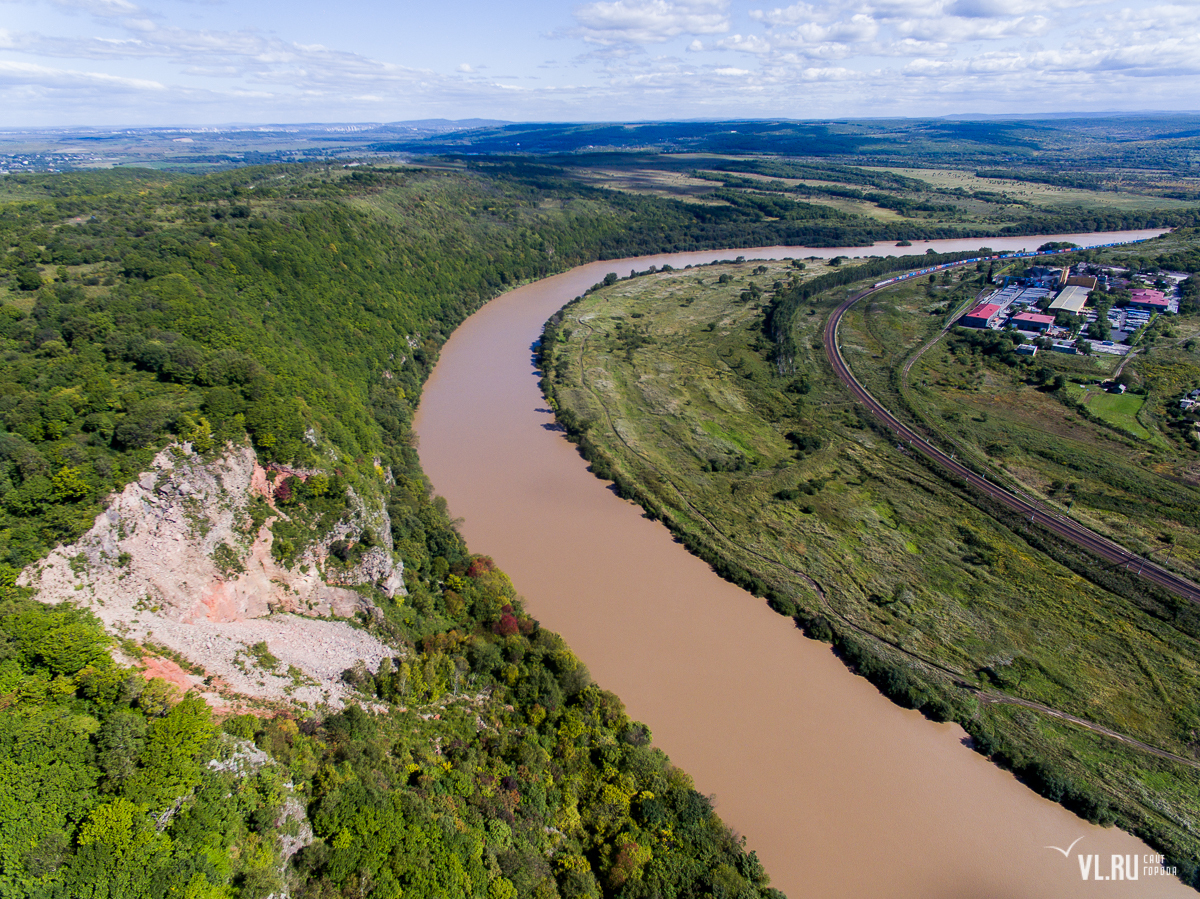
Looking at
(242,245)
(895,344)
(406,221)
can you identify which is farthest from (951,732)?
(406,221)

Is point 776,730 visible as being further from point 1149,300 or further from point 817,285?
point 1149,300

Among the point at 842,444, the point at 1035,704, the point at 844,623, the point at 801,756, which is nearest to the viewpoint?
the point at 801,756

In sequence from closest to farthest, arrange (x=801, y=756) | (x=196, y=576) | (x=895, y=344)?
(x=196, y=576), (x=801, y=756), (x=895, y=344)

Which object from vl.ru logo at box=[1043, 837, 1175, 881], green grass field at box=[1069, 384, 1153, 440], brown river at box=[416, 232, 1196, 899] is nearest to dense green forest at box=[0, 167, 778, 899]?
brown river at box=[416, 232, 1196, 899]

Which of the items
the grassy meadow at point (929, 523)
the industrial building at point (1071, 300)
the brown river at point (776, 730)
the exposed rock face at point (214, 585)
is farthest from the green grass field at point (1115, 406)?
the exposed rock face at point (214, 585)

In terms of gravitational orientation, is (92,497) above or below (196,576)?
above

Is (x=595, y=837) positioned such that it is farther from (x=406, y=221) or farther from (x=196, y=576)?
(x=406, y=221)

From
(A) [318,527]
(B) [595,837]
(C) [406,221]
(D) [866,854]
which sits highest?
(C) [406,221]

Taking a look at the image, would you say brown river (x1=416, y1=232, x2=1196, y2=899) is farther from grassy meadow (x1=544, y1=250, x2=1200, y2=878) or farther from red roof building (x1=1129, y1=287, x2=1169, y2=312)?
red roof building (x1=1129, y1=287, x2=1169, y2=312)
